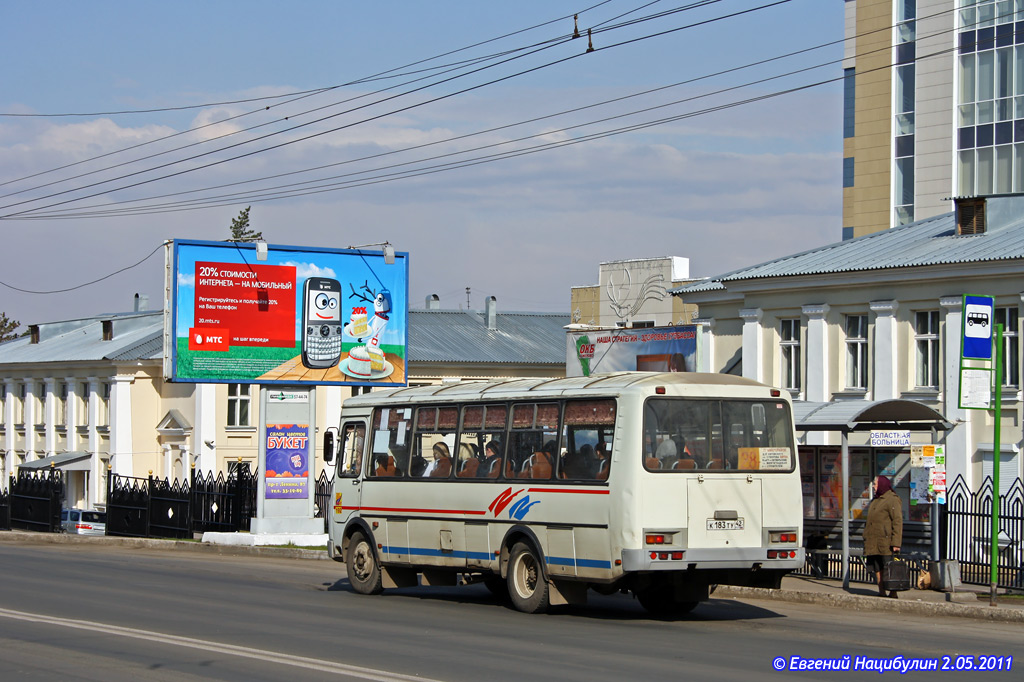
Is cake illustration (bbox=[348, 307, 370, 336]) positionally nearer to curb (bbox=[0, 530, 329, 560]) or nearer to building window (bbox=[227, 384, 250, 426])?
curb (bbox=[0, 530, 329, 560])

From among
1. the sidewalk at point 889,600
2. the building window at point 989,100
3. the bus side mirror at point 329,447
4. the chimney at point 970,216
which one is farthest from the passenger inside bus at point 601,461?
the building window at point 989,100

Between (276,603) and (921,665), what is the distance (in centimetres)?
849

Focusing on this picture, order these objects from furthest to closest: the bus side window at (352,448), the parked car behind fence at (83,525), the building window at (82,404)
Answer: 1. the building window at (82,404)
2. the parked car behind fence at (83,525)
3. the bus side window at (352,448)

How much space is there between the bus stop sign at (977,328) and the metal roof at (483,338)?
47019 millimetres

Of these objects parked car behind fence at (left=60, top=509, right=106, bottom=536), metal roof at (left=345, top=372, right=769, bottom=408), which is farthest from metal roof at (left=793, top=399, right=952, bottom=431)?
parked car behind fence at (left=60, top=509, right=106, bottom=536)

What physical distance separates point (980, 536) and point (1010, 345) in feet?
40.0

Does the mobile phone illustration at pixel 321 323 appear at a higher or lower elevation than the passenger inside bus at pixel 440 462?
higher

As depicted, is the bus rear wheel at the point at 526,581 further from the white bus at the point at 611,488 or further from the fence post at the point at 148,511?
the fence post at the point at 148,511

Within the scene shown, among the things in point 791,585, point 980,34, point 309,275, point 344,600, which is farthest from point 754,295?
point 980,34

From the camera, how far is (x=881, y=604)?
16.9 meters

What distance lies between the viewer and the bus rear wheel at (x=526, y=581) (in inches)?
614

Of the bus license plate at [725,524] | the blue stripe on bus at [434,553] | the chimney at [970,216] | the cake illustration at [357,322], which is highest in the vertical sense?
the chimney at [970,216]

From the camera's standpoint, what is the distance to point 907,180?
6188cm

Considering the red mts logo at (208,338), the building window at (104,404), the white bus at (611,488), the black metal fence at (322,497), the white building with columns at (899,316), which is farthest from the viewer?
the building window at (104,404)
